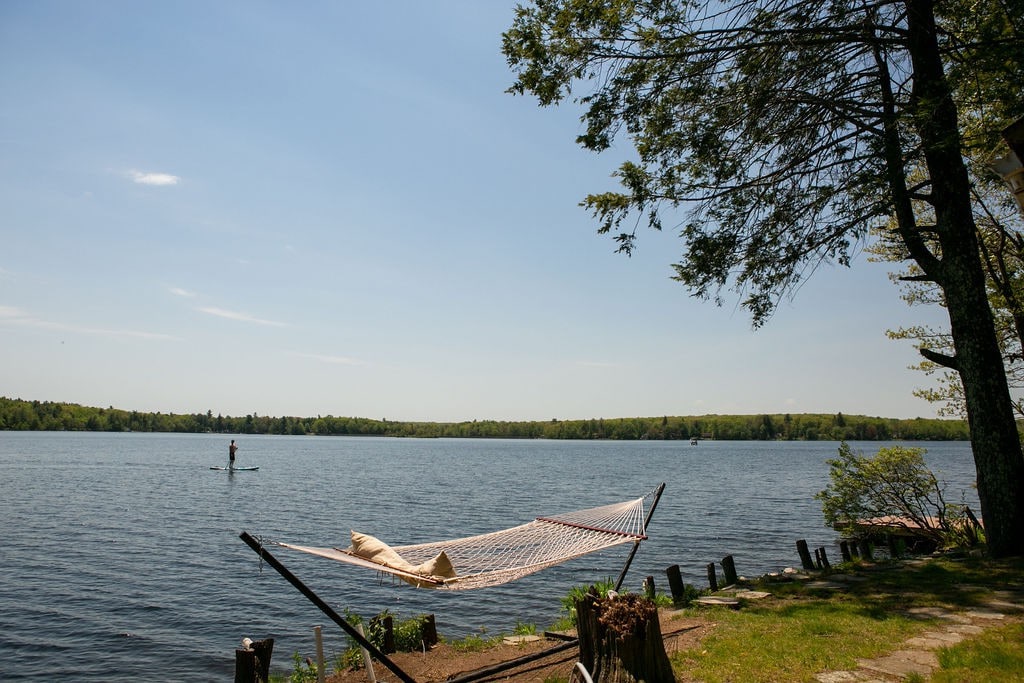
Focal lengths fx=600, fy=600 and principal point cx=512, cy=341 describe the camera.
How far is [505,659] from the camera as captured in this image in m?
6.94

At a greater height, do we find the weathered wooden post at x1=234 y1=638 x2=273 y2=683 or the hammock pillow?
the hammock pillow

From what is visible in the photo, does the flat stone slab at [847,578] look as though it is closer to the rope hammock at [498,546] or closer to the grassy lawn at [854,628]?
the grassy lawn at [854,628]

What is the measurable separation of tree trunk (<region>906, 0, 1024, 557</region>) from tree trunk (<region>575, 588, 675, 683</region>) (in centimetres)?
587

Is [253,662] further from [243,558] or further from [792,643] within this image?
[243,558]

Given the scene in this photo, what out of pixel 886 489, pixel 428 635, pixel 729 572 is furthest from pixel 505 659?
pixel 886 489

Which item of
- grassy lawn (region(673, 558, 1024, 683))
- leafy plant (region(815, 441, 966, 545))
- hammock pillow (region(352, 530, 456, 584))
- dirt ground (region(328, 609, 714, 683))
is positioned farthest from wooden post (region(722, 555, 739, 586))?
hammock pillow (region(352, 530, 456, 584))

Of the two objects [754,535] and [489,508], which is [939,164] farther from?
[489,508]

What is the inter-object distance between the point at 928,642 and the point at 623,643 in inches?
108

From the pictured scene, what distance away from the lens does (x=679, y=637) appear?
20.4 ft

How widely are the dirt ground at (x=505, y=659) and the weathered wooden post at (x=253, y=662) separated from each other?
1.13 meters

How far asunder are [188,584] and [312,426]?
140 meters

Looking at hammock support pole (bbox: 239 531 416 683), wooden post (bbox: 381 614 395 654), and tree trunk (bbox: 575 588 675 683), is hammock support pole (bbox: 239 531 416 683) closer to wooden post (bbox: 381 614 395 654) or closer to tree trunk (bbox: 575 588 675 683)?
tree trunk (bbox: 575 588 675 683)

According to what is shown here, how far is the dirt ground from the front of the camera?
6.09 meters

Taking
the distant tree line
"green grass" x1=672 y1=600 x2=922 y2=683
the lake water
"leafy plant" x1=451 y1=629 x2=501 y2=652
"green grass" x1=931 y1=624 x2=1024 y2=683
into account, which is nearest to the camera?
"green grass" x1=931 y1=624 x2=1024 y2=683
